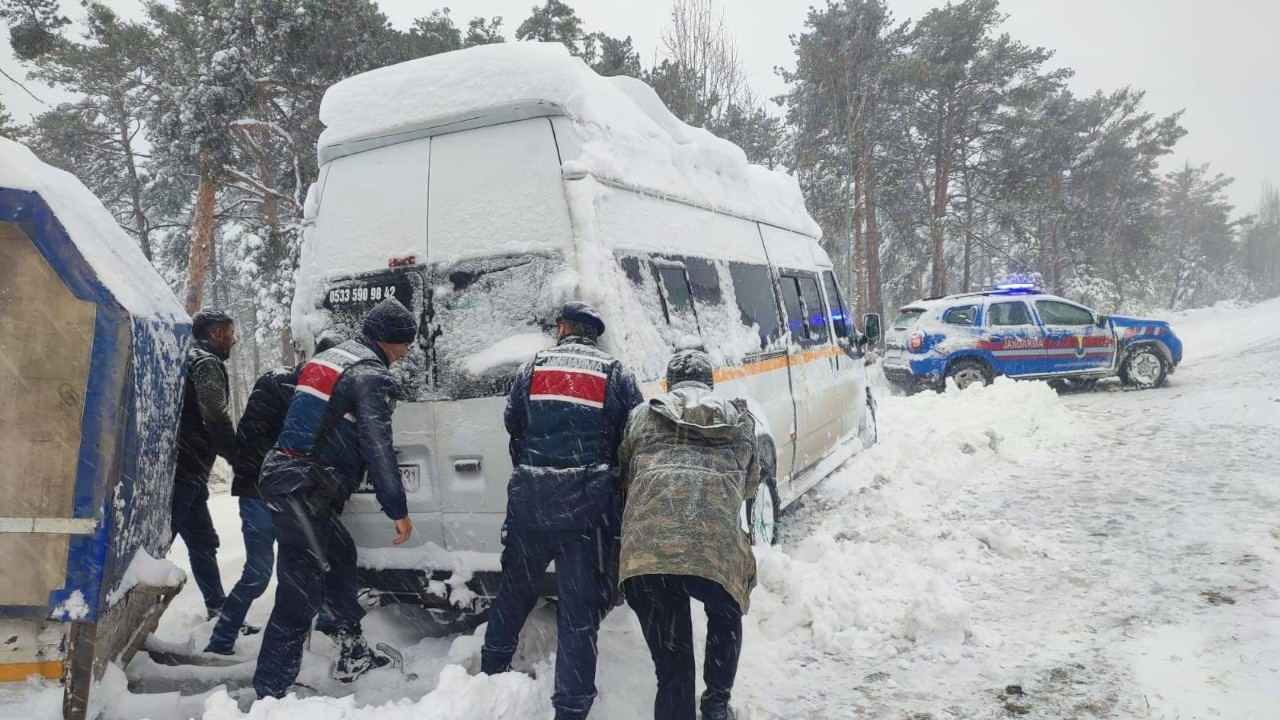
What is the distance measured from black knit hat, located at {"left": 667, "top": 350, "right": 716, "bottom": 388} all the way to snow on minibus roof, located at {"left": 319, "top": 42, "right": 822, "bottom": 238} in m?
1.02

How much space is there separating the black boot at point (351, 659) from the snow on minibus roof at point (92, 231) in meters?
1.85

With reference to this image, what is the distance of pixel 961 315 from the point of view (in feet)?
40.4

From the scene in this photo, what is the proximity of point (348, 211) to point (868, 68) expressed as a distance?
61.1ft

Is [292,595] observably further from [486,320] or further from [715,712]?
[715,712]

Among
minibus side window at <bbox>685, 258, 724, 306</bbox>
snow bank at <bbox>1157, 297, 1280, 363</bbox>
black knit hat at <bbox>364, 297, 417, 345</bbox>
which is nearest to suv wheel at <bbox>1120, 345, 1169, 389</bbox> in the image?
snow bank at <bbox>1157, 297, 1280, 363</bbox>

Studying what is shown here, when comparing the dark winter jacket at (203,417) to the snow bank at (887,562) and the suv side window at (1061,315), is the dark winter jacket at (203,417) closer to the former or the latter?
the snow bank at (887,562)

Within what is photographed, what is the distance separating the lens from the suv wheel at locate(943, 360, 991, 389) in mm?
12180

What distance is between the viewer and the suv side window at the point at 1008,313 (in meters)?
12.3

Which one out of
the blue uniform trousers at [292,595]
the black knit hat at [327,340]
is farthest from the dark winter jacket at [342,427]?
the black knit hat at [327,340]

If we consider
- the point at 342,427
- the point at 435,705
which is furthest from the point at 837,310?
the point at 435,705

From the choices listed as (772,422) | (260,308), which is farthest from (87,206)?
(260,308)

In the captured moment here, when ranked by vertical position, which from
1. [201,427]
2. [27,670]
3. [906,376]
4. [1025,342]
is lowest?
[27,670]

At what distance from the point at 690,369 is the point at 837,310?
15.0ft

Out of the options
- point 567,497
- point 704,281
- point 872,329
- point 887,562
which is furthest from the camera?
point 872,329
